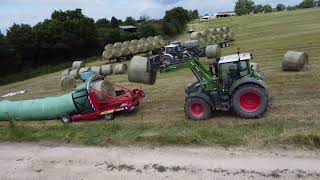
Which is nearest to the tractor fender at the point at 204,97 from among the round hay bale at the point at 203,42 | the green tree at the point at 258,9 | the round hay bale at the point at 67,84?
the round hay bale at the point at 67,84

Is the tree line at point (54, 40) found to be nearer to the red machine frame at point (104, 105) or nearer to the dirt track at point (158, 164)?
the red machine frame at point (104, 105)

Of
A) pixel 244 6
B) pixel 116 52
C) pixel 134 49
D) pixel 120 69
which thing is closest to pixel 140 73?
pixel 120 69

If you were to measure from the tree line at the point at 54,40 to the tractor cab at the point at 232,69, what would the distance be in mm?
29358

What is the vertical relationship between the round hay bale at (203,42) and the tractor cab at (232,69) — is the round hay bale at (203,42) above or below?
above

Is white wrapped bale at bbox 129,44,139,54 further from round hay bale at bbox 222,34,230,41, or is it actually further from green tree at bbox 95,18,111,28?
green tree at bbox 95,18,111,28

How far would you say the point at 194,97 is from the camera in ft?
49.0

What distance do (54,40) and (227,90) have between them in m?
35.9

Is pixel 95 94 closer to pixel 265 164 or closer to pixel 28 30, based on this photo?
pixel 265 164

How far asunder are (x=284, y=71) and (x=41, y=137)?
12621 millimetres

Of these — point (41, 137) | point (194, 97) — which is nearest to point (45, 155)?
Result: point (41, 137)

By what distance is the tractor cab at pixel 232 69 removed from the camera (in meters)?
14.6

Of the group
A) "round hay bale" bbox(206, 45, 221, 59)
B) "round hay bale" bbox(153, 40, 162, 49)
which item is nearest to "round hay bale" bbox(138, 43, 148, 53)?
"round hay bale" bbox(153, 40, 162, 49)

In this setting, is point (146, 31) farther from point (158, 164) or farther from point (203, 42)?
point (158, 164)

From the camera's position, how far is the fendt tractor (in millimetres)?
14320
